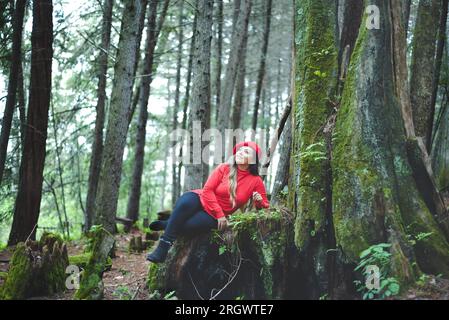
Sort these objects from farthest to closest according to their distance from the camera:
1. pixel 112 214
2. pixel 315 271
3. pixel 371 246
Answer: pixel 112 214 < pixel 315 271 < pixel 371 246

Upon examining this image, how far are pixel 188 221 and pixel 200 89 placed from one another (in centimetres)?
455

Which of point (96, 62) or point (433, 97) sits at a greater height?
point (96, 62)

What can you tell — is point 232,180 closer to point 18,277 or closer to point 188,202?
point 188,202

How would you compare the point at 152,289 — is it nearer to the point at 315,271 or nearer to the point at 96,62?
the point at 315,271

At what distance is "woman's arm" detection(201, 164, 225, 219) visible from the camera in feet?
21.2

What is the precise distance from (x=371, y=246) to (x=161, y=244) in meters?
2.92

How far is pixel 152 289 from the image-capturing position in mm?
6742

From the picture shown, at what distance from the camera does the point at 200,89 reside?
405 inches

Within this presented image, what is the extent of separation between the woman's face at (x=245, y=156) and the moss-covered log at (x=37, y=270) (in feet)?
10.1

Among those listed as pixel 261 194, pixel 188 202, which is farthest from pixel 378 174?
pixel 188 202

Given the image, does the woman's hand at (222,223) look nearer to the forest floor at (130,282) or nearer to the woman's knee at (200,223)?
the woman's knee at (200,223)

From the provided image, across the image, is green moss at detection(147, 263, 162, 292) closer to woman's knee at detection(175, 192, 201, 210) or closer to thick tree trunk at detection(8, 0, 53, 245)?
woman's knee at detection(175, 192, 201, 210)

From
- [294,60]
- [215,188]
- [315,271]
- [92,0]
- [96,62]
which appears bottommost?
[315,271]
